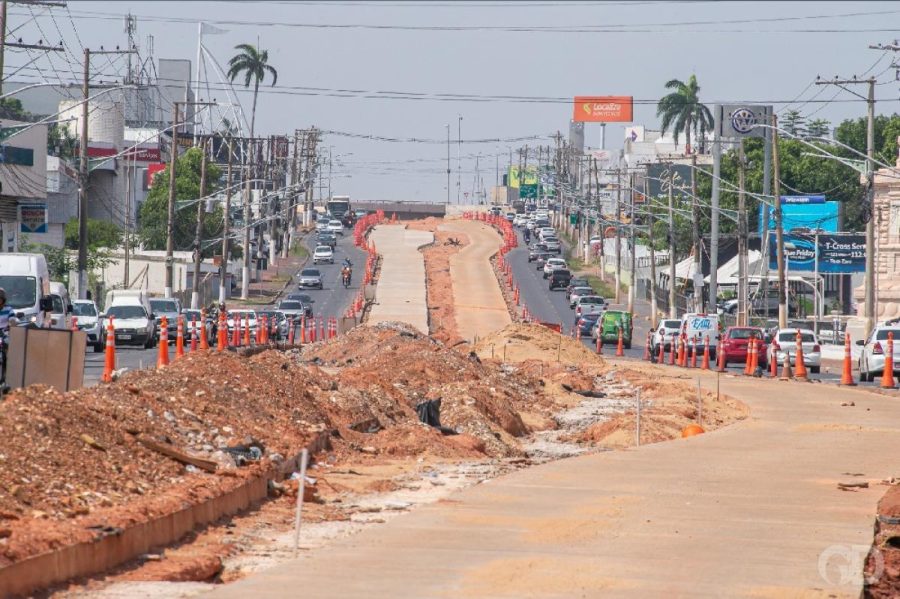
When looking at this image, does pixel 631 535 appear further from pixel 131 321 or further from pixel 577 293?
pixel 577 293

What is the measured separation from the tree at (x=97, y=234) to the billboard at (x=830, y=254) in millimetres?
37134

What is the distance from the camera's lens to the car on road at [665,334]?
59.7 metres

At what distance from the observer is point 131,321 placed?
48656 millimetres

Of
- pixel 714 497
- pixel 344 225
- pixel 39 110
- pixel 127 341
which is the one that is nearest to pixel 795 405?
pixel 714 497

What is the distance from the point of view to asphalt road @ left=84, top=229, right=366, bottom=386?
3678 cm

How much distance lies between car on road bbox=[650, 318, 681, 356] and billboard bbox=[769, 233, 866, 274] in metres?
22.0

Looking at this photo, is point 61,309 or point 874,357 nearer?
point 61,309

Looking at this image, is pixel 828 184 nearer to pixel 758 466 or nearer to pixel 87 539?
pixel 758 466

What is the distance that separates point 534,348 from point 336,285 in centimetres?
5626

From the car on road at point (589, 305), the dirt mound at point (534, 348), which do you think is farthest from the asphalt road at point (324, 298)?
the car on road at point (589, 305)

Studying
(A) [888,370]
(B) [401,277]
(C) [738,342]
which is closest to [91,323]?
(C) [738,342]

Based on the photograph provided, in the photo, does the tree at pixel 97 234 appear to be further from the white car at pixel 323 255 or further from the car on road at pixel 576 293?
the white car at pixel 323 255

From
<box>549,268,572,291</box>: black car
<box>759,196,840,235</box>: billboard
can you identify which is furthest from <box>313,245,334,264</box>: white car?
<box>759,196,840,235</box>: billboard

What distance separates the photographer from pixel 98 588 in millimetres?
10375
